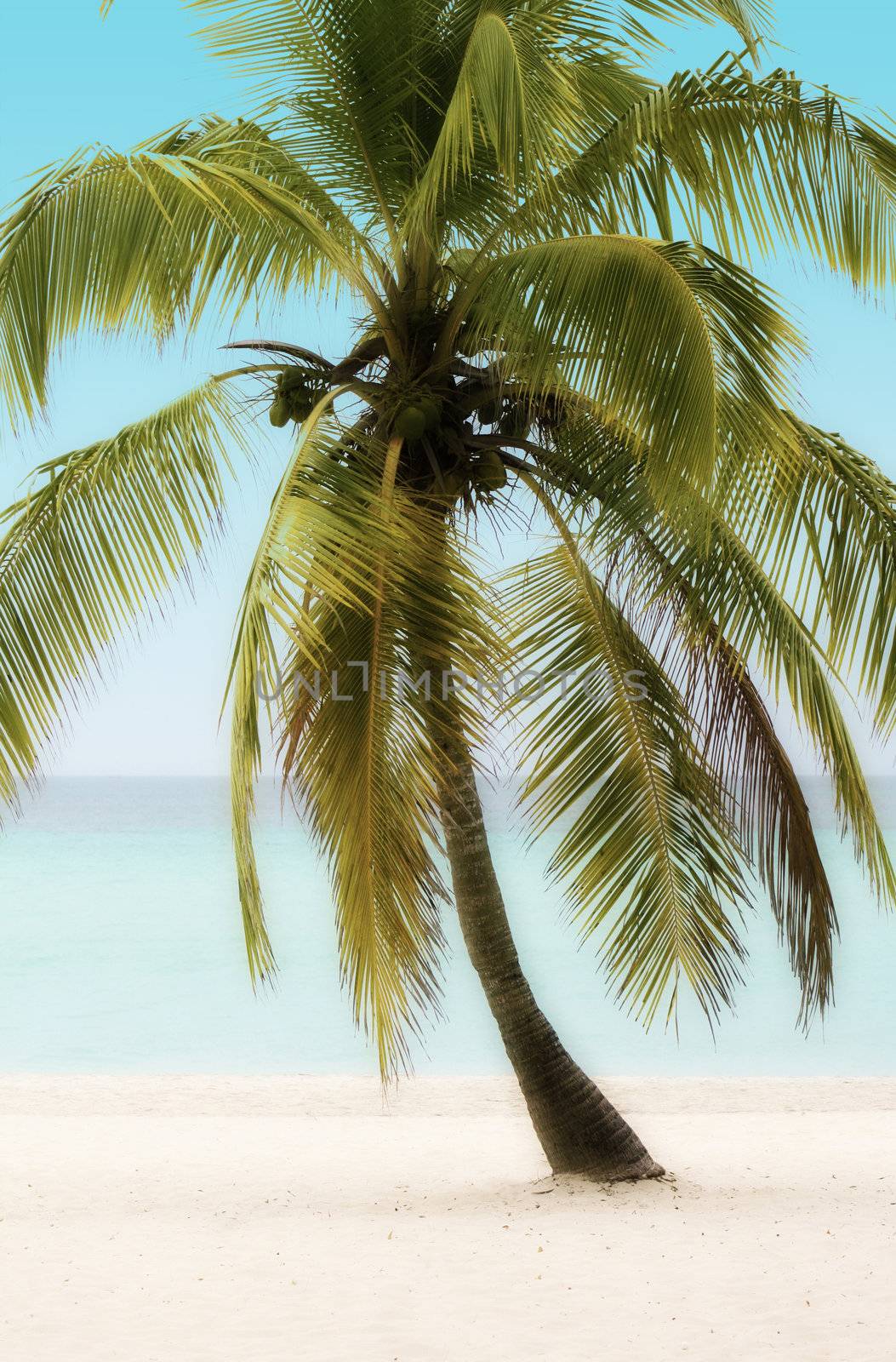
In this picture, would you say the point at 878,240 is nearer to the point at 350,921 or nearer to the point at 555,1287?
the point at 350,921

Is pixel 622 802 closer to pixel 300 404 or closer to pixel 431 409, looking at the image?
pixel 431 409

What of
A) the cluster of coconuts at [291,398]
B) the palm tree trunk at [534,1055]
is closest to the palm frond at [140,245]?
the cluster of coconuts at [291,398]

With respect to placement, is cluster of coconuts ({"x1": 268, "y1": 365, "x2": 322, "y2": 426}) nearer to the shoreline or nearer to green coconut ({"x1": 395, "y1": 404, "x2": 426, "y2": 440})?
green coconut ({"x1": 395, "y1": 404, "x2": 426, "y2": 440})

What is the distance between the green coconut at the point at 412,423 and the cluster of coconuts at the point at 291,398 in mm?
551

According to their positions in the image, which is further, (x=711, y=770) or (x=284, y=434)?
(x=284, y=434)

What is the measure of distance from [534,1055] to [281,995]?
15845 mm

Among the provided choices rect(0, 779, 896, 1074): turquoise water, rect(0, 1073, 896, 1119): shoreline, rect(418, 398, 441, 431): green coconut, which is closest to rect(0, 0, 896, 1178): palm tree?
rect(418, 398, 441, 431): green coconut

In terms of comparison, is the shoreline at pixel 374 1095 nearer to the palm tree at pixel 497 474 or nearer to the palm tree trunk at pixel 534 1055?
the palm tree trunk at pixel 534 1055

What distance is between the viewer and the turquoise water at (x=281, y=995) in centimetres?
1593

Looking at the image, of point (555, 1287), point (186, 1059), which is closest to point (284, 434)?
point (555, 1287)

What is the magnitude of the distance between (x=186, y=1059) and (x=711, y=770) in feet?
40.3

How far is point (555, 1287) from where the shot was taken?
459 centimetres

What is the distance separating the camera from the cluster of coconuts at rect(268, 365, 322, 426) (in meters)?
5.53

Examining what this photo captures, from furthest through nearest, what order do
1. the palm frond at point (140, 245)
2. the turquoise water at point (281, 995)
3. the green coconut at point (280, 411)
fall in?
the turquoise water at point (281, 995)
the green coconut at point (280, 411)
the palm frond at point (140, 245)
